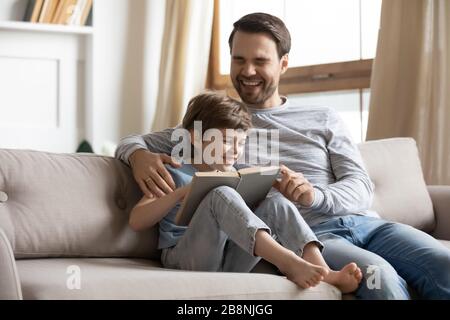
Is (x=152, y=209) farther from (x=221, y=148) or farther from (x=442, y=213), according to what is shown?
(x=442, y=213)

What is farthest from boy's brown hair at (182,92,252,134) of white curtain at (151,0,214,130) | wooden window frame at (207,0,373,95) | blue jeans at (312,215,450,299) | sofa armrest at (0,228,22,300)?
white curtain at (151,0,214,130)

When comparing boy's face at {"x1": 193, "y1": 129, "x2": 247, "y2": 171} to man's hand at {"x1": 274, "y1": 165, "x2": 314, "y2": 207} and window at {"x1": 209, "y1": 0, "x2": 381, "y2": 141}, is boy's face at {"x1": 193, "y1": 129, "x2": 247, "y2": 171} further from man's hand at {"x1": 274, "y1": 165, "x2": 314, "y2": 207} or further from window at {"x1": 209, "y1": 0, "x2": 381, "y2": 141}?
window at {"x1": 209, "y1": 0, "x2": 381, "y2": 141}

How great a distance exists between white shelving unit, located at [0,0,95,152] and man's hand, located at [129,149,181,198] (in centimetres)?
219

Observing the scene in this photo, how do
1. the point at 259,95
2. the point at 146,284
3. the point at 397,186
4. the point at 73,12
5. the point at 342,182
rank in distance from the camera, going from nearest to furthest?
the point at 146,284 < the point at 342,182 < the point at 259,95 < the point at 397,186 < the point at 73,12

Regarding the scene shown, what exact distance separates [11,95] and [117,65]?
2.02ft

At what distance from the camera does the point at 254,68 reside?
2230 millimetres

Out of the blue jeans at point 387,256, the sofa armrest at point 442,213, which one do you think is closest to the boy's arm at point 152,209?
the blue jeans at point 387,256

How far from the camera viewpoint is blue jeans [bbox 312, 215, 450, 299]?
1703 mm

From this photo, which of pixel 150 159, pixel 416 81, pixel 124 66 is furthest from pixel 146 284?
pixel 124 66

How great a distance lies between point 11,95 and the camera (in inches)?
158

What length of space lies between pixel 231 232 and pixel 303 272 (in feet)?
0.63
